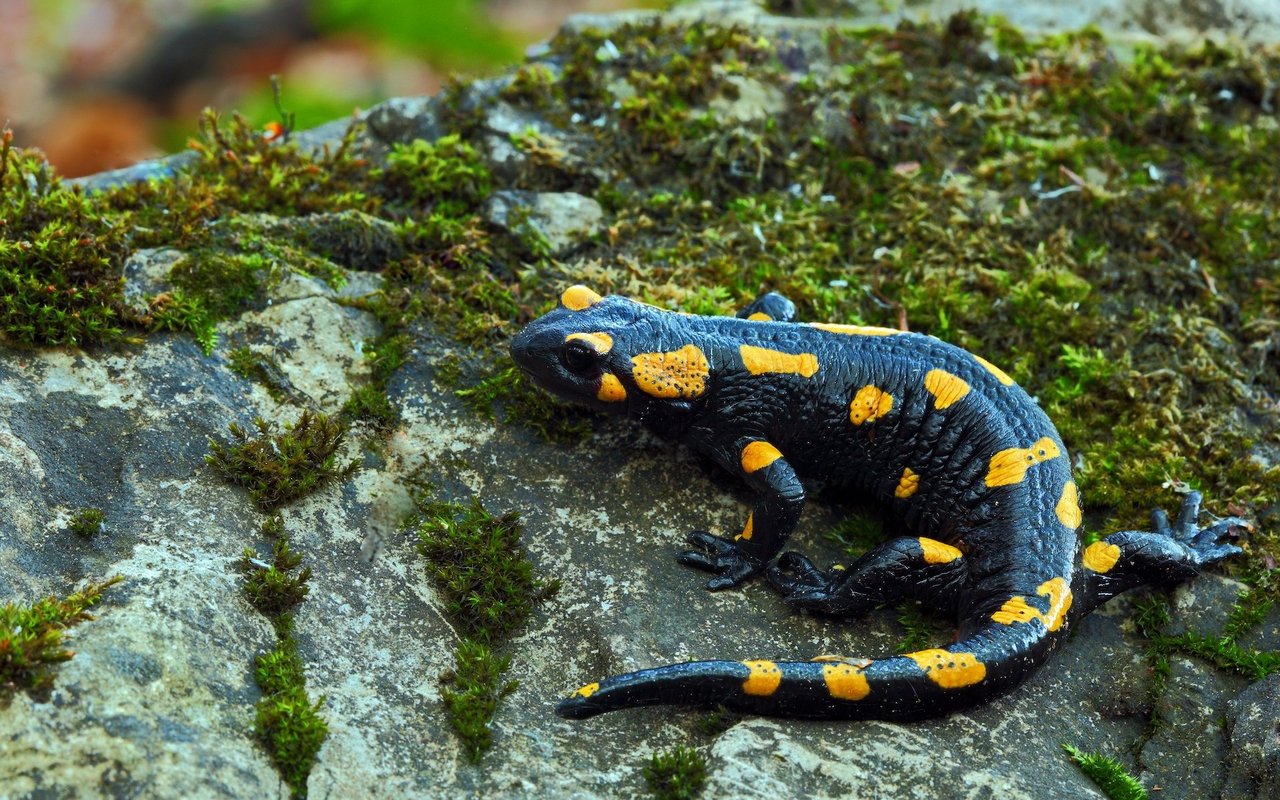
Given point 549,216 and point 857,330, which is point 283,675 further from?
point 549,216

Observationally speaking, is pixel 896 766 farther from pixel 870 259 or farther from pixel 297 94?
pixel 297 94

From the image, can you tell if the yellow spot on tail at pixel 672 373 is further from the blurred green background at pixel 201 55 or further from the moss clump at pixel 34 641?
the blurred green background at pixel 201 55

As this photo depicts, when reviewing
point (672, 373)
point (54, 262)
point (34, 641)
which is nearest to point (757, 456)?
point (672, 373)

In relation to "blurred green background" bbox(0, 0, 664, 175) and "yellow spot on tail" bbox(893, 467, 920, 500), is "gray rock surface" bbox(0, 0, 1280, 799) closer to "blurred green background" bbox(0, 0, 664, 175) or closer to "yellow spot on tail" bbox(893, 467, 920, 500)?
"yellow spot on tail" bbox(893, 467, 920, 500)

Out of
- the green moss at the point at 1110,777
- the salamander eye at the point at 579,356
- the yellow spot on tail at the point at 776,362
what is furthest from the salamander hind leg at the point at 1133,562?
the salamander eye at the point at 579,356

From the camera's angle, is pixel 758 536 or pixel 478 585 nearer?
pixel 478 585

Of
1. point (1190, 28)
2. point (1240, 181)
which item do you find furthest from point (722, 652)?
point (1190, 28)
